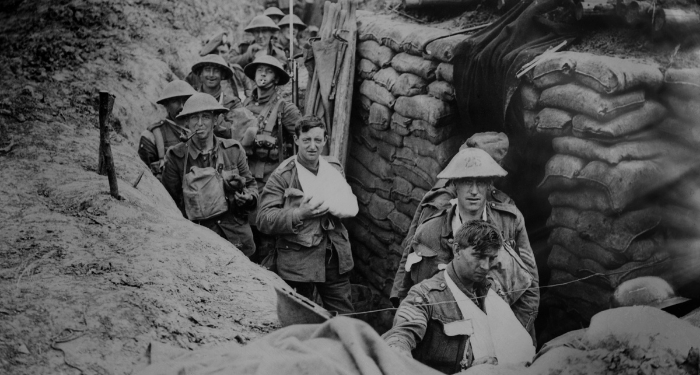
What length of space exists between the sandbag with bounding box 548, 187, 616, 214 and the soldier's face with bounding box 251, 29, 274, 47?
5081 mm

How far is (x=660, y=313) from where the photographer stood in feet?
8.65

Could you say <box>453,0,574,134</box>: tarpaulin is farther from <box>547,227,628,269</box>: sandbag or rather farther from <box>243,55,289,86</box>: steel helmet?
<box>243,55,289,86</box>: steel helmet

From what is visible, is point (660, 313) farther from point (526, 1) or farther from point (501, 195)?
point (526, 1)

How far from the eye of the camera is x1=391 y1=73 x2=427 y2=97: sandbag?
6.04m

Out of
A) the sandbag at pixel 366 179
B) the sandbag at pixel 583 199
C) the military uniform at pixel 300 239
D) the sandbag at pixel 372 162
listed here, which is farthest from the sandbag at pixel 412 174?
the sandbag at pixel 583 199

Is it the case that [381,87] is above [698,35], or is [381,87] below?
below

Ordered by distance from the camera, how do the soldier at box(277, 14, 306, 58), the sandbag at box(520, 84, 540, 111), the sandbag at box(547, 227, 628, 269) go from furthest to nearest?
the soldier at box(277, 14, 306, 58), the sandbag at box(520, 84, 540, 111), the sandbag at box(547, 227, 628, 269)

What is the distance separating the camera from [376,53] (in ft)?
22.4

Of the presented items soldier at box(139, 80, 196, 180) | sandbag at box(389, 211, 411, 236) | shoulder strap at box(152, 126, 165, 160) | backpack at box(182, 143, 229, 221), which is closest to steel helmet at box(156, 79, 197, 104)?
soldier at box(139, 80, 196, 180)

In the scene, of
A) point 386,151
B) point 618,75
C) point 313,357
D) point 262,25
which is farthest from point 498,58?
point 262,25

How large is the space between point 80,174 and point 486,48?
2.93 m

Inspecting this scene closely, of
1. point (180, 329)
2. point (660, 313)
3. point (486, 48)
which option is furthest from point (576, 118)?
point (180, 329)

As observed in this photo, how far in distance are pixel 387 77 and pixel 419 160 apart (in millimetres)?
900

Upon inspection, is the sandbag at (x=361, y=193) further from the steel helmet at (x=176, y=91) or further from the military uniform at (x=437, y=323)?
the military uniform at (x=437, y=323)
